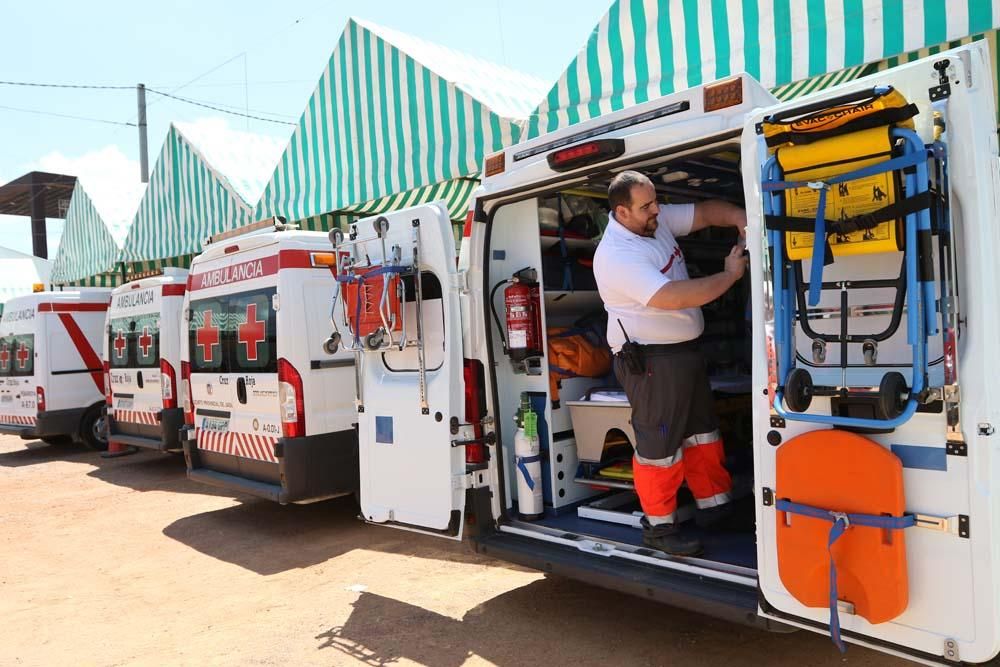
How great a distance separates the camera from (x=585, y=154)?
367 cm

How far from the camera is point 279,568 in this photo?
562cm

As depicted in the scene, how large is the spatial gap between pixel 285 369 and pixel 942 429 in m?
4.65

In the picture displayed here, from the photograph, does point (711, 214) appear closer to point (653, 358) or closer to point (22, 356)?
point (653, 358)

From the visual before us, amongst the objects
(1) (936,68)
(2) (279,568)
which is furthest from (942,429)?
(2) (279,568)

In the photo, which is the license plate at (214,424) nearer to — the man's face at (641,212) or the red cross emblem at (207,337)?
the red cross emblem at (207,337)

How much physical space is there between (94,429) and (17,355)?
1.55 meters

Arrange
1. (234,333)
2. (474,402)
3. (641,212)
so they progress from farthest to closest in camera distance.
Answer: (234,333) < (474,402) < (641,212)

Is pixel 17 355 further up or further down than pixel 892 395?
further up

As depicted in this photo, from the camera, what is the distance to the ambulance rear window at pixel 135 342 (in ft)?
30.2

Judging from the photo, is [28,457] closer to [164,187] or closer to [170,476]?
[170,476]

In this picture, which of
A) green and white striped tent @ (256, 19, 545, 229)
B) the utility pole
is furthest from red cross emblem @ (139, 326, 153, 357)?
the utility pole

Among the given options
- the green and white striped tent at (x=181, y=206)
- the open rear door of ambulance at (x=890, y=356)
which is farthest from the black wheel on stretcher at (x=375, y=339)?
the green and white striped tent at (x=181, y=206)

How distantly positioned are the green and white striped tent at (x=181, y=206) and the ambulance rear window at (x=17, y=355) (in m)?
2.62

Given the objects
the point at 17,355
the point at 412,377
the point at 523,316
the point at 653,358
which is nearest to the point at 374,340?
the point at 412,377
